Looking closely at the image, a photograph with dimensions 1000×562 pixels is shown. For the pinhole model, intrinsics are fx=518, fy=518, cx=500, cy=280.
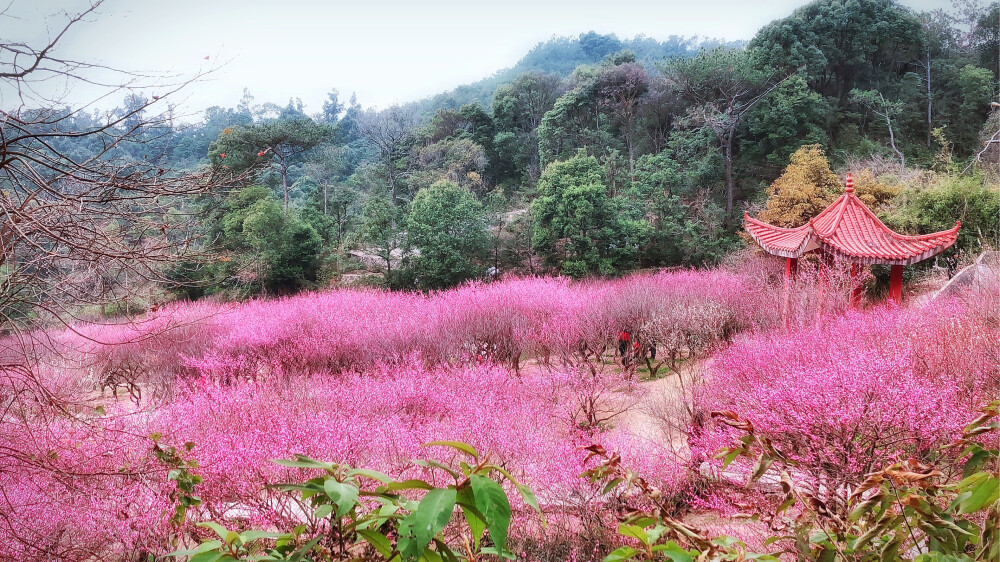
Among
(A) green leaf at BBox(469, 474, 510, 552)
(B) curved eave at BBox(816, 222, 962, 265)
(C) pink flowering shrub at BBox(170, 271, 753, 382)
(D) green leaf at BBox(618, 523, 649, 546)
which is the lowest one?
(C) pink flowering shrub at BBox(170, 271, 753, 382)

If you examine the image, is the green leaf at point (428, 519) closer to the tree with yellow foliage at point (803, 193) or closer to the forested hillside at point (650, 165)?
the forested hillside at point (650, 165)

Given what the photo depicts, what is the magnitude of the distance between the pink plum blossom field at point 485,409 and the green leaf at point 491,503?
130 mm

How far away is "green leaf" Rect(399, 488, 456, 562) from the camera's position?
22.7 inches

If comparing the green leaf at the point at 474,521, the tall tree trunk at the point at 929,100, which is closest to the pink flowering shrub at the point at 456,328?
the green leaf at the point at 474,521

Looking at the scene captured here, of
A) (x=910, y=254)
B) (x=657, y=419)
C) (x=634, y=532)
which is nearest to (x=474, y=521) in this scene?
(x=634, y=532)

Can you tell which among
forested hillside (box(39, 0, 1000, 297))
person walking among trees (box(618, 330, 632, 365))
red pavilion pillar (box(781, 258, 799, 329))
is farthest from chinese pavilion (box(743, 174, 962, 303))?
forested hillside (box(39, 0, 1000, 297))

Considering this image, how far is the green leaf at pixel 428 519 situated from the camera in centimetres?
58

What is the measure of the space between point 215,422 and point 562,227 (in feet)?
36.6

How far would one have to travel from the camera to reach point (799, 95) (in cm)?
1580

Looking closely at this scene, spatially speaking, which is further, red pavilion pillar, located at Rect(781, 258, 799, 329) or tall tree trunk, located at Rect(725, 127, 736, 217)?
tall tree trunk, located at Rect(725, 127, 736, 217)

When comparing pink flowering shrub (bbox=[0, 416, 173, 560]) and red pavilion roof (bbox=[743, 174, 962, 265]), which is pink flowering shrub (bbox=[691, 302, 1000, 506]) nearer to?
red pavilion roof (bbox=[743, 174, 962, 265])

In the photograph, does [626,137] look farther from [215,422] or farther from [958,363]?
[215,422]

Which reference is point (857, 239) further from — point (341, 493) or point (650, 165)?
point (650, 165)

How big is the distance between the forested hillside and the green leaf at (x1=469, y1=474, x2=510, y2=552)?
1209 centimetres
